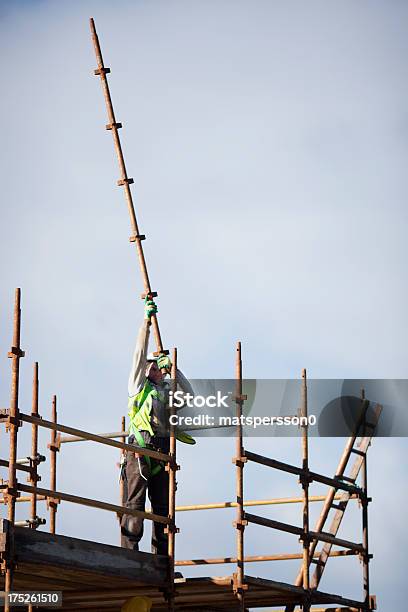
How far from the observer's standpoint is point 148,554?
711 inches

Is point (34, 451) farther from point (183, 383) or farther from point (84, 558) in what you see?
point (84, 558)

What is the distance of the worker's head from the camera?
760 inches

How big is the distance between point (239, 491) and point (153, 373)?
5.74ft

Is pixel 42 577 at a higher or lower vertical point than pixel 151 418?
lower

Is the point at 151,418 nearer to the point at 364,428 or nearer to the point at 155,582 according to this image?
the point at 155,582

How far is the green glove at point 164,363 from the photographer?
780 inches

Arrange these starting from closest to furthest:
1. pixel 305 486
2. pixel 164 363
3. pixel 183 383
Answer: pixel 183 383 < pixel 164 363 < pixel 305 486

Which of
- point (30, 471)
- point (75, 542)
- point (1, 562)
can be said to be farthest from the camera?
point (30, 471)

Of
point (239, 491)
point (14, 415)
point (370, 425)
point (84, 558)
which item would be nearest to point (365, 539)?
point (370, 425)

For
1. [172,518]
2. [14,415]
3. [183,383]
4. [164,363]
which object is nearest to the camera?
[14,415]

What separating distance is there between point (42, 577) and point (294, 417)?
14.6 feet

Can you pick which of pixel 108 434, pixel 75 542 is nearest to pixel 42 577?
Result: pixel 75 542

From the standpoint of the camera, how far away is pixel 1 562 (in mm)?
15828

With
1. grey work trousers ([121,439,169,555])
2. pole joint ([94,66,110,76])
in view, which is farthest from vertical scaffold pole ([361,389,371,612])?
pole joint ([94,66,110,76])
